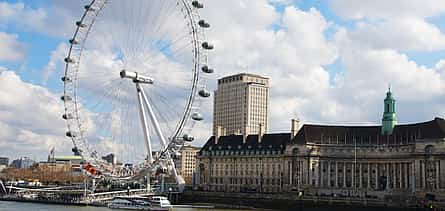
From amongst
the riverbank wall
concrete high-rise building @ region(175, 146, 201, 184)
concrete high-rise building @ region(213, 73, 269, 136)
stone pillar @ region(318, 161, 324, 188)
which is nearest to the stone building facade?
stone pillar @ region(318, 161, 324, 188)

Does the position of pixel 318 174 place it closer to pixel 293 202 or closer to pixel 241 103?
pixel 293 202

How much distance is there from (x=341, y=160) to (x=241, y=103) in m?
76.2

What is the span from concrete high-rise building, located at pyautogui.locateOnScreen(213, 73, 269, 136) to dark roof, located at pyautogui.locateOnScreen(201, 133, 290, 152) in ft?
169

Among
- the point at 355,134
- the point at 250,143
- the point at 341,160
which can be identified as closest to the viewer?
the point at 341,160

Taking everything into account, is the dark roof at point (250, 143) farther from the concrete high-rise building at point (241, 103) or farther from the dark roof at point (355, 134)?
the concrete high-rise building at point (241, 103)

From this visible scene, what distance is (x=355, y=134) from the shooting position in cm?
9612

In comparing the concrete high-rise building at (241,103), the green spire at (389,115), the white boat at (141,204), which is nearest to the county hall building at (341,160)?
the green spire at (389,115)

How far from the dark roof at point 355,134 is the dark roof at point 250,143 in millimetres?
4122

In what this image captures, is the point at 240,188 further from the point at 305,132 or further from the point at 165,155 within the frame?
the point at 165,155

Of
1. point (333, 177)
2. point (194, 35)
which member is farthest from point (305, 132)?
point (194, 35)

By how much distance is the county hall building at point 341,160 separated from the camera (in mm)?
83619

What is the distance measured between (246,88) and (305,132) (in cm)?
7398

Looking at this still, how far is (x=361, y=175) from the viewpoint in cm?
9362

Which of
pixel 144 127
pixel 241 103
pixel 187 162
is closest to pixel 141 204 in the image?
pixel 144 127
